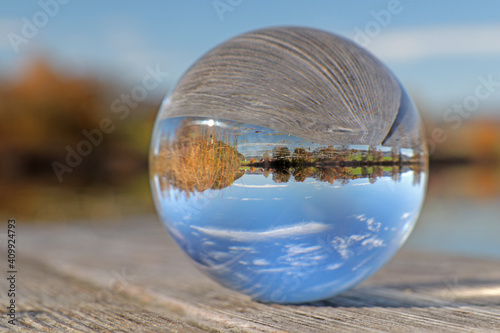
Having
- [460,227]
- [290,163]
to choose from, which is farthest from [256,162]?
[460,227]

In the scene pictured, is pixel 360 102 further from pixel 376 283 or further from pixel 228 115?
pixel 376 283

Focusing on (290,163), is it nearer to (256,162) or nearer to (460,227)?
Result: (256,162)

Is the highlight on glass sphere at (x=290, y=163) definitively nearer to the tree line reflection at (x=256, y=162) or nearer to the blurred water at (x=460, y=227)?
the tree line reflection at (x=256, y=162)

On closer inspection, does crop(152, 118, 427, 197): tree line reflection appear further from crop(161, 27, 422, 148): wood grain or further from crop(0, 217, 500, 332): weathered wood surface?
crop(0, 217, 500, 332): weathered wood surface

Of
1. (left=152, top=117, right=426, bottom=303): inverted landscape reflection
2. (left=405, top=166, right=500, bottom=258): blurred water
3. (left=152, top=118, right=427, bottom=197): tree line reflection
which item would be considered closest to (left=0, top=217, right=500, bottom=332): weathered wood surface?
(left=152, top=117, right=426, bottom=303): inverted landscape reflection

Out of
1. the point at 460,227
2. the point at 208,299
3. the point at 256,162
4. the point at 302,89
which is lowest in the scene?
the point at 208,299

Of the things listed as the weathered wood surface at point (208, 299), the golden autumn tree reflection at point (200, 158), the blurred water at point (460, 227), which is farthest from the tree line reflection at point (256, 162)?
the blurred water at point (460, 227)
